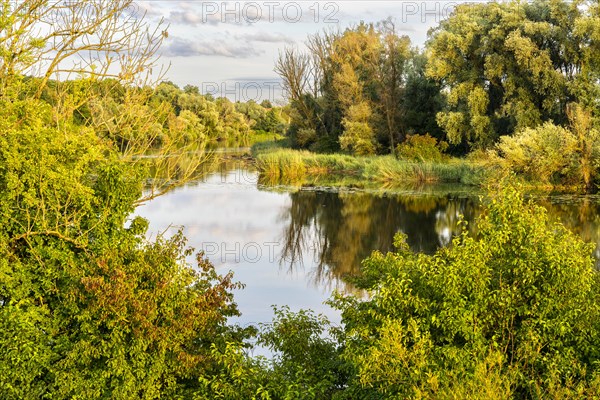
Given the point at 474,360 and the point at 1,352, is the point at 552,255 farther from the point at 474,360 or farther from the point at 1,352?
the point at 1,352

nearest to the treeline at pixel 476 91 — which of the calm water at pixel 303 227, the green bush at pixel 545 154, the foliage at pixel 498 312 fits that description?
the green bush at pixel 545 154

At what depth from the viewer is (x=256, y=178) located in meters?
39.8

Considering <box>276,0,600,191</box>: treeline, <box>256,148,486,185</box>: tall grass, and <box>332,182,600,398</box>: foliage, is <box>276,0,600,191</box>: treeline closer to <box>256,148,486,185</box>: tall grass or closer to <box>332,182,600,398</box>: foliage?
<box>256,148,486,185</box>: tall grass

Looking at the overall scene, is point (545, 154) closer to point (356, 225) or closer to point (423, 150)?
point (423, 150)

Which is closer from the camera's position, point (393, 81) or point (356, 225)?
point (356, 225)

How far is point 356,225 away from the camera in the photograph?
917 inches

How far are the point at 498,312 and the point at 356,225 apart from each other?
633 inches

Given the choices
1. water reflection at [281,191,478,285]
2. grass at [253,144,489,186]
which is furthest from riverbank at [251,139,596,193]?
water reflection at [281,191,478,285]

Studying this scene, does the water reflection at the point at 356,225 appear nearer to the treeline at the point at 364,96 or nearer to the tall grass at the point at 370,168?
the tall grass at the point at 370,168

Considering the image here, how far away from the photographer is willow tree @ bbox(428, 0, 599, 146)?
35.2 m

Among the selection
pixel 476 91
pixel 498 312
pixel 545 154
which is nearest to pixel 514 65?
→ pixel 476 91

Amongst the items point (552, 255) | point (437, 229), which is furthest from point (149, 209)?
point (552, 255)

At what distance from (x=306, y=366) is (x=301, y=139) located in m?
43.5

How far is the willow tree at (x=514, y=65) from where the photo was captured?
116 ft
